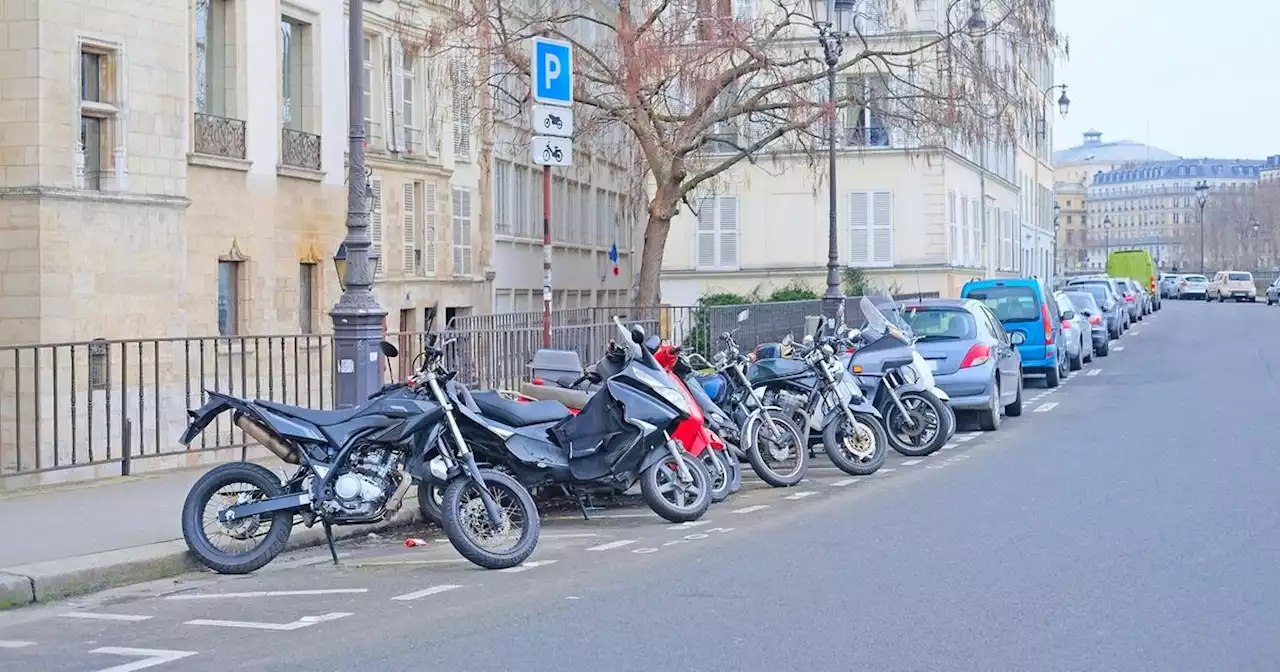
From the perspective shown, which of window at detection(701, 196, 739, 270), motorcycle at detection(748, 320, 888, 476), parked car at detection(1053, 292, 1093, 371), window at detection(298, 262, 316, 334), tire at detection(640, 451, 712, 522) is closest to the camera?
tire at detection(640, 451, 712, 522)

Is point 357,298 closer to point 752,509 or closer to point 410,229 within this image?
point 752,509

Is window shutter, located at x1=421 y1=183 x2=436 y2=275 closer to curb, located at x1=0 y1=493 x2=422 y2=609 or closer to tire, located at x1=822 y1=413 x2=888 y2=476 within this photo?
tire, located at x1=822 y1=413 x2=888 y2=476

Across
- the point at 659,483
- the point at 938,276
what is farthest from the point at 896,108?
the point at 659,483

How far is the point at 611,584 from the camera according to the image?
30.9 ft

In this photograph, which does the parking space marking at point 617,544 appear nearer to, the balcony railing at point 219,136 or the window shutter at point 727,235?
the balcony railing at point 219,136

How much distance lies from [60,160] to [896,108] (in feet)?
60.3

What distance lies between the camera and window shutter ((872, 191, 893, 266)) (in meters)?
47.5

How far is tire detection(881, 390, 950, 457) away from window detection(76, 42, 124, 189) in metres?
8.54

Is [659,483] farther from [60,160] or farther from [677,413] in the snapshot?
[60,160]

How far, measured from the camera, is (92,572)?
981 cm

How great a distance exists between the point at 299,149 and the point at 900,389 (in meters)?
10.0

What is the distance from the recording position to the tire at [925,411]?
16.7 meters

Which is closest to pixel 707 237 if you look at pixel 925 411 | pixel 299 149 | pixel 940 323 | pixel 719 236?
pixel 719 236

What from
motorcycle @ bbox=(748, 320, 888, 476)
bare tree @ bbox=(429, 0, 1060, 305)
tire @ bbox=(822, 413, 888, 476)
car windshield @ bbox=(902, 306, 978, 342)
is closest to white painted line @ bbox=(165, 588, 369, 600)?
motorcycle @ bbox=(748, 320, 888, 476)
